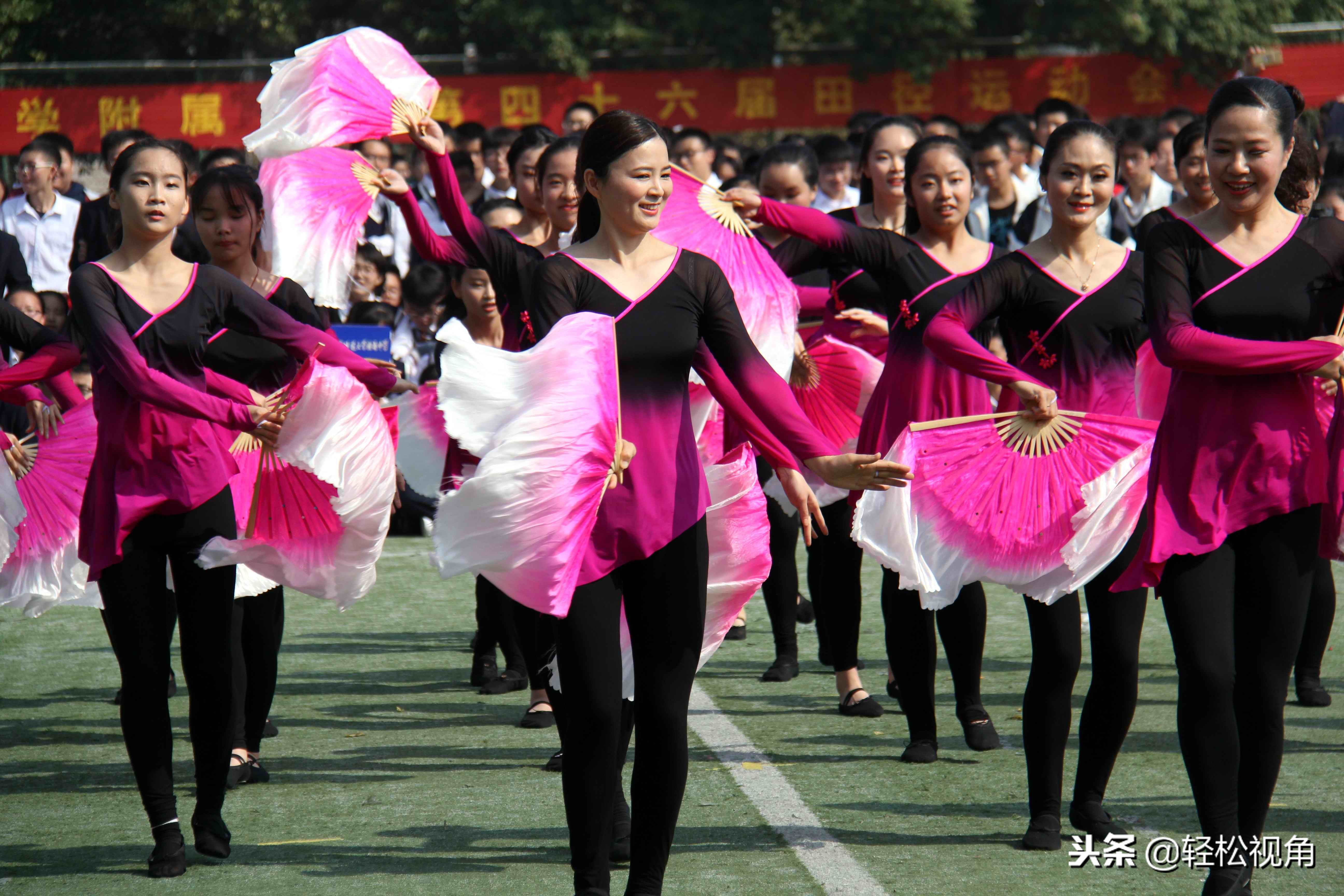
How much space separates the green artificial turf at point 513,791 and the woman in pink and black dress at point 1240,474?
47 cm

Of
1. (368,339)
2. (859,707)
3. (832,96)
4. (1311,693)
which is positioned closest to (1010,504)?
(859,707)

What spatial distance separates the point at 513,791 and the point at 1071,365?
2.28 meters

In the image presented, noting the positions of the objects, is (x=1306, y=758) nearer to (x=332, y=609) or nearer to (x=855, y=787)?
(x=855, y=787)

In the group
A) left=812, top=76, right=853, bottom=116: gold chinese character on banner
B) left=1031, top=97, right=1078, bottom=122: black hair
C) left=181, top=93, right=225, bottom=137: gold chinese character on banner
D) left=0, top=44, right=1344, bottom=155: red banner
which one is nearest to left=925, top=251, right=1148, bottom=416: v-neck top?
left=1031, top=97, right=1078, bottom=122: black hair

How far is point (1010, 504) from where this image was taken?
5.00 metres

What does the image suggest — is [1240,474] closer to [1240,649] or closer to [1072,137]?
[1240,649]

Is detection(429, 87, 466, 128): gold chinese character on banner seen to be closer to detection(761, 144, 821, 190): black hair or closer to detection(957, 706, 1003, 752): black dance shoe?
detection(761, 144, 821, 190): black hair

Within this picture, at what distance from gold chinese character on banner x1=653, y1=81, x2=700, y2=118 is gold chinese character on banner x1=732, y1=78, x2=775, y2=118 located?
0.57 m

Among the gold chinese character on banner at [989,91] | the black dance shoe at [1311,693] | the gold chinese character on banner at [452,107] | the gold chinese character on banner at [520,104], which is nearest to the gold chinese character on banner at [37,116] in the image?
the gold chinese character on banner at [452,107]

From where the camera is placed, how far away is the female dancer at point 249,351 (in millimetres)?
5789

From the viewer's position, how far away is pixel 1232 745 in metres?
4.26

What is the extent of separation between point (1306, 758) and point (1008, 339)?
1848 millimetres

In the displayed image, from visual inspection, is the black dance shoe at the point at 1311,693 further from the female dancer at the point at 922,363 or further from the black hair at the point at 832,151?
the black hair at the point at 832,151

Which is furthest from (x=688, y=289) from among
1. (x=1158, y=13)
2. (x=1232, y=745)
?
(x=1158, y=13)
